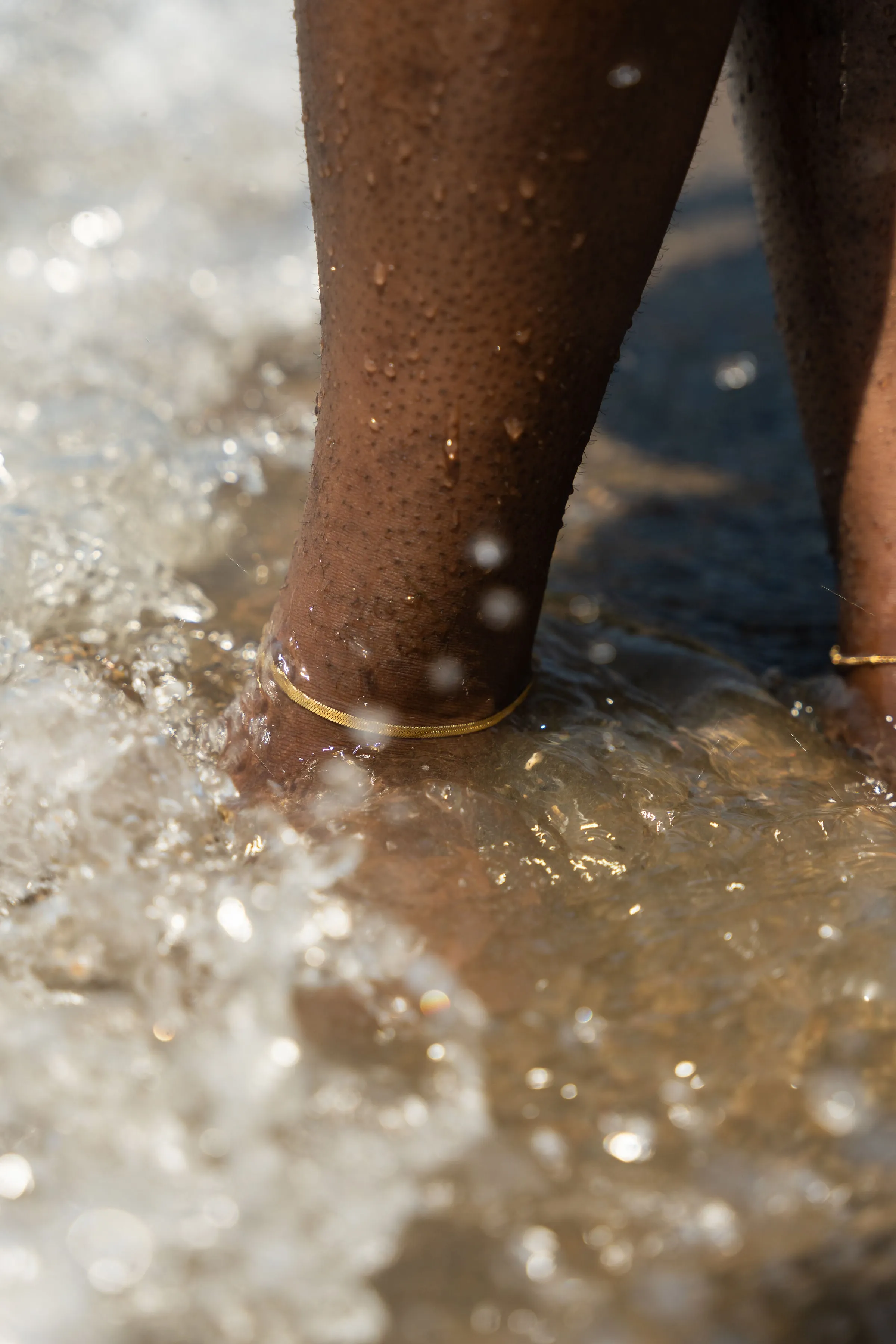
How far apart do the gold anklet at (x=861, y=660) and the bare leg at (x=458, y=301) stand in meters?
0.39

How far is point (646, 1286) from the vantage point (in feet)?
2.49

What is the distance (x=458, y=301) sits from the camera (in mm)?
866

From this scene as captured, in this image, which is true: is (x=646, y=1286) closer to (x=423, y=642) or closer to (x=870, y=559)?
(x=423, y=642)

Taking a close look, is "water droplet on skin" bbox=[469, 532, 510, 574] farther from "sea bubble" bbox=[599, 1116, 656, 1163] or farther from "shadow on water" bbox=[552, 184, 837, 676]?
"sea bubble" bbox=[599, 1116, 656, 1163]

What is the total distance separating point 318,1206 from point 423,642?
470 mm

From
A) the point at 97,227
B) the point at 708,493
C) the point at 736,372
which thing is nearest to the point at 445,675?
the point at 708,493

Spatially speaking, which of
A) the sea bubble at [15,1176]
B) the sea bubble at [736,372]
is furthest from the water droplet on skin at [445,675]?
the sea bubble at [736,372]

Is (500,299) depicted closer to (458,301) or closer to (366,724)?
(458,301)

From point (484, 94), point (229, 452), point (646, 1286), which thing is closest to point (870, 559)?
point (484, 94)

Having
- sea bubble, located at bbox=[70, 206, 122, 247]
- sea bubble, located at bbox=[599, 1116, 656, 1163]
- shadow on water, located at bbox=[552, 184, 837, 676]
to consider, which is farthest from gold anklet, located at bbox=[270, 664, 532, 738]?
sea bubble, located at bbox=[70, 206, 122, 247]

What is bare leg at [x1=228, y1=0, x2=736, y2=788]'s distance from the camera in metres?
0.78

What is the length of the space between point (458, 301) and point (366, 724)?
40 cm

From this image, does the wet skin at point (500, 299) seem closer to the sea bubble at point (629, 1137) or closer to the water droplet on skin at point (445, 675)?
the water droplet on skin at point (445, 675)

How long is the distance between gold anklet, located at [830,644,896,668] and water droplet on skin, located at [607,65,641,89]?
0.64m
